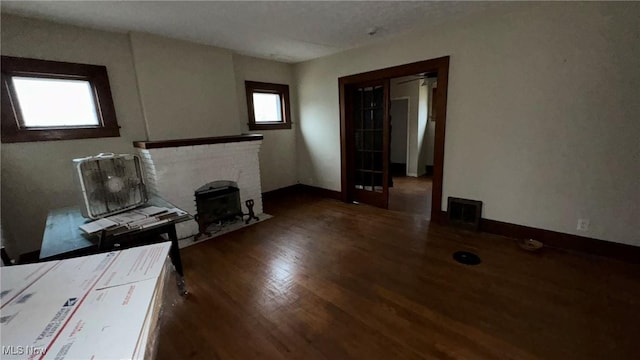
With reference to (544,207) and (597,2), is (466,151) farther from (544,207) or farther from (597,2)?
(597,2)

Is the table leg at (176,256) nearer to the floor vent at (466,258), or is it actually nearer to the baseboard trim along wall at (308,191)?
the floor vent at (466,258)

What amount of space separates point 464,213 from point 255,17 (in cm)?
323

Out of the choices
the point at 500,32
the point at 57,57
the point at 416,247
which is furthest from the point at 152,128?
the point at 500,32

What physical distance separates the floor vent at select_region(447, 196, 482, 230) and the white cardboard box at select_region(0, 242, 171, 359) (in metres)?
3.20

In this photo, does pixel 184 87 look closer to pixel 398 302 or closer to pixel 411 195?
pixel 398 302

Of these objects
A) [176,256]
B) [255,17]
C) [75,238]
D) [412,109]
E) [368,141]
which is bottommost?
[176,256]

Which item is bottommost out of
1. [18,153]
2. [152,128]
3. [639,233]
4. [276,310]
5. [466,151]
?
[276,310]

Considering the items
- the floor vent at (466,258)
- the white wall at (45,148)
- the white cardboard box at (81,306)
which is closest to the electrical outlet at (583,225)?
the floor vent at (466,258)

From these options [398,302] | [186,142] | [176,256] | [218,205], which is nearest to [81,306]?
[176,256]

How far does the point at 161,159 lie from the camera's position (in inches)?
116

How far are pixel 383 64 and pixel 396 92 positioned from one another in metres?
2.92

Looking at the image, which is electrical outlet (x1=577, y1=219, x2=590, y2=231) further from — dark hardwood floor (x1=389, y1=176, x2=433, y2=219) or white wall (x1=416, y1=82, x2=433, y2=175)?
white wall (x1=416, y1=82, x2=433, y2=175)

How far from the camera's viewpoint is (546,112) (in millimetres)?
2482

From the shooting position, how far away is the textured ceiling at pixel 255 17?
228 centimetres
